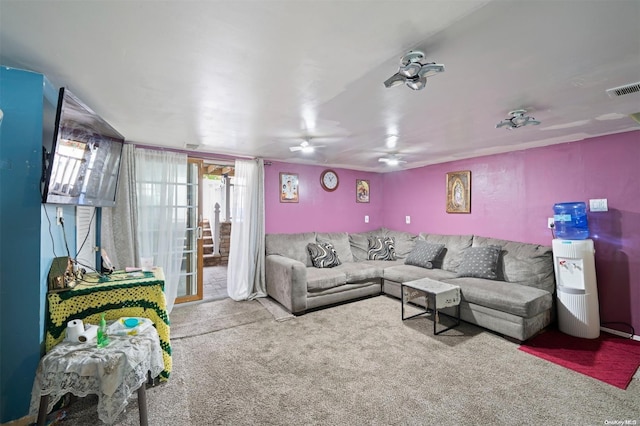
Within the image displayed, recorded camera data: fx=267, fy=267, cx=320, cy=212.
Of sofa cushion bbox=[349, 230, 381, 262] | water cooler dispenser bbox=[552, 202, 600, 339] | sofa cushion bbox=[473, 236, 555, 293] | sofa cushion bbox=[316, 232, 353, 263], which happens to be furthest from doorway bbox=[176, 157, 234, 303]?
water cooler dispenser bbox=[552, 202, 600, 339]

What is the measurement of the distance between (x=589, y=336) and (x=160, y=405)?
4.00 metres

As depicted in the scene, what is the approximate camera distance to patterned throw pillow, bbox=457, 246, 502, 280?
339 centimetres

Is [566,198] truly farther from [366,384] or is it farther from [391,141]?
[366,384]

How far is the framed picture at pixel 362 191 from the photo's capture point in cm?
547

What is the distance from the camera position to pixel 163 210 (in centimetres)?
353

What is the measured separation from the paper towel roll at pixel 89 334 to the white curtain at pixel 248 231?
2328 mm

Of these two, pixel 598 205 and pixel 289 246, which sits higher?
pixel 598 205

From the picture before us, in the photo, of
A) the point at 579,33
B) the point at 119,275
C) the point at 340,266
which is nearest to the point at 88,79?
the point at 119,275

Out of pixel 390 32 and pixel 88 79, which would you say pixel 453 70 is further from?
pixel 88 79

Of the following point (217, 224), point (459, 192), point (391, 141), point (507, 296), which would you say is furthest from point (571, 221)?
point (217, 224)

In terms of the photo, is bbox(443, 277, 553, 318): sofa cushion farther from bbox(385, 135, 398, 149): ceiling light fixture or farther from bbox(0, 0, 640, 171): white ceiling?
bbox(385, 135, 398, 149): ceiling light fixture

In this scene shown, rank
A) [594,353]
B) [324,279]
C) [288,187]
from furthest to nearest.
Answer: [288,187], [324,279], [594,353]

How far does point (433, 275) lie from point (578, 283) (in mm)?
1458

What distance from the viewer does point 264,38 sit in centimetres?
134
